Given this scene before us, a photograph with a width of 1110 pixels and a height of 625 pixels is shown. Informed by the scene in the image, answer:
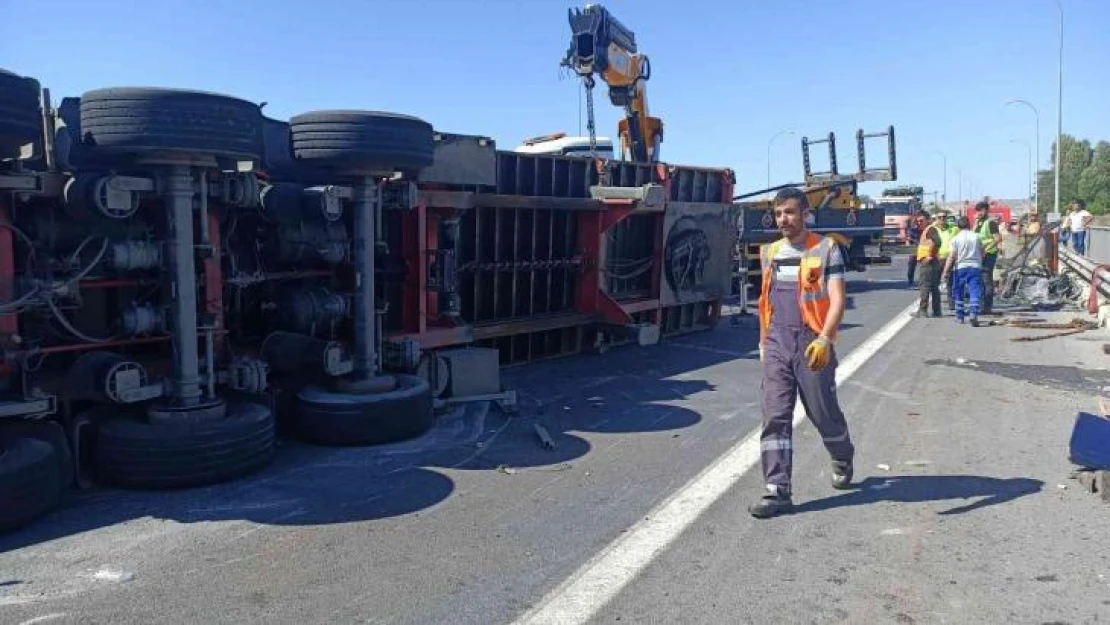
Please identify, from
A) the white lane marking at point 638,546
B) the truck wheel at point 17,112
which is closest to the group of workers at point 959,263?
the white lane marking at point 638,546

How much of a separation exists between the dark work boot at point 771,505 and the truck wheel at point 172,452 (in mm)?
2870

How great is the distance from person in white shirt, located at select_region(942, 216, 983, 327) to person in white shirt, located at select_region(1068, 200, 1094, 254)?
10.4 metres

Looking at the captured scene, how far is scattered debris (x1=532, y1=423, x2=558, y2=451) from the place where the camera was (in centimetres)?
607

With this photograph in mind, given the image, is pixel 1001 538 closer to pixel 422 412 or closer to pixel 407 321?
pixel 422 412

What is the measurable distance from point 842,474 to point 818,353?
906 millimetres

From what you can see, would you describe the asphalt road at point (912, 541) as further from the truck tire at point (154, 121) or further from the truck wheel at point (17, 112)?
the truck wheel at point (17, 112)

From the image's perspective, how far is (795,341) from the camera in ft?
15.9

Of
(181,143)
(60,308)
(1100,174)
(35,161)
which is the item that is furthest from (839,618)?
(1100,174)

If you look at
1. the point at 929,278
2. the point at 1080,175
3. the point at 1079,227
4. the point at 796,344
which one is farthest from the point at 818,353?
the point at 1080,175

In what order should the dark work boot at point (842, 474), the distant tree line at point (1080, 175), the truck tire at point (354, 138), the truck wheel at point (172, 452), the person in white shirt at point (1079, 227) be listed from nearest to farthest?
the truck wheel at point (172, 452) < the dark work boot at point (842, 474) < the truck tire at point (354, 138) < the person in white shirt at point (1079, 227) < the distant tree line at point (1080, 175)

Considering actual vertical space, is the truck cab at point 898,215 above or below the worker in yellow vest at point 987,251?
above

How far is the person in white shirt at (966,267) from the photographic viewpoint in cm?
1355

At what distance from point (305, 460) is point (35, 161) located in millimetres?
2342

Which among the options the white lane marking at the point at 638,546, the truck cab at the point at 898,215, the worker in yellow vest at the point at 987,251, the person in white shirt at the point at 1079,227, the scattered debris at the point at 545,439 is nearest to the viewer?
the white lane marking at the point at 638,546
